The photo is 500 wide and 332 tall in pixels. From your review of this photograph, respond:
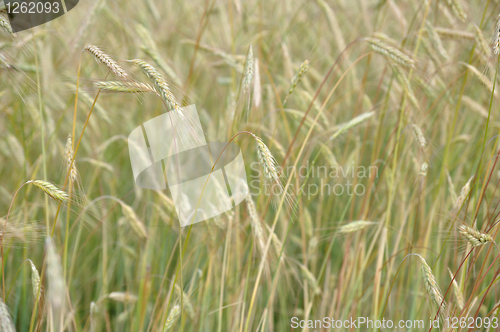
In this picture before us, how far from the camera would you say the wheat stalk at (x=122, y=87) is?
3.22 ft

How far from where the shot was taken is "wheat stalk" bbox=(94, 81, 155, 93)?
0.98 metres

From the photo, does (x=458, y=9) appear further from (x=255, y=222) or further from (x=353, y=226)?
(x=255, y=222)

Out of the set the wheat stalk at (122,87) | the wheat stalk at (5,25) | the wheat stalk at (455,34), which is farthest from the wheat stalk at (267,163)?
the wheat stalk at (455,34)

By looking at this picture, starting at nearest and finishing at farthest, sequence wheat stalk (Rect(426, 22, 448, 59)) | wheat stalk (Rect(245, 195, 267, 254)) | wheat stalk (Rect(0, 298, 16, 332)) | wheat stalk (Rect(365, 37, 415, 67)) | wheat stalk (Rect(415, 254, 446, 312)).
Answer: wheat stalk (Rect(0, 298, 16, 332))
wheat stalk (Rect(415, 254, 446, 312))
wheat stalk (Rect(245, 195, 267, 254))
wheat stalk (Rect(365, 37, 415, 67))
wheat stalk (Rect(426, 22, 448, 59))

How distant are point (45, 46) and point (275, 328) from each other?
2.13 metres

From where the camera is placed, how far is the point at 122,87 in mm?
1053

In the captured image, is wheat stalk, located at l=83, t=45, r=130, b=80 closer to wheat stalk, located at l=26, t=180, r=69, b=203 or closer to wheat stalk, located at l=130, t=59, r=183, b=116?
wheat stalk, located at l=130, t=59, r=183, b=116

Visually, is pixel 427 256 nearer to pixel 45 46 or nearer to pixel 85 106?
pixel 85 106

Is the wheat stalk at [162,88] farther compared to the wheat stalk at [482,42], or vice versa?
the wheat stalk at [482,42]

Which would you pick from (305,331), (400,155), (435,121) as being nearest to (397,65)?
(400,155)

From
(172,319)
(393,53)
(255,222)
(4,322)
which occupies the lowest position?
(172,319)

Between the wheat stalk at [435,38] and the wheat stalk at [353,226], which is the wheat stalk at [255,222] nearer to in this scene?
the wheat stalk at [353,226]

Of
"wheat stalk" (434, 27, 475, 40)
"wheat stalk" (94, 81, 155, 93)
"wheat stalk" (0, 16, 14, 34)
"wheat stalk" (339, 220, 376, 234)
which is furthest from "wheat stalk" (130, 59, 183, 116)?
"wheat stalk" (434, 27, 475, 40)

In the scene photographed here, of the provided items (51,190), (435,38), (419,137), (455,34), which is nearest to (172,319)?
(51,190)
